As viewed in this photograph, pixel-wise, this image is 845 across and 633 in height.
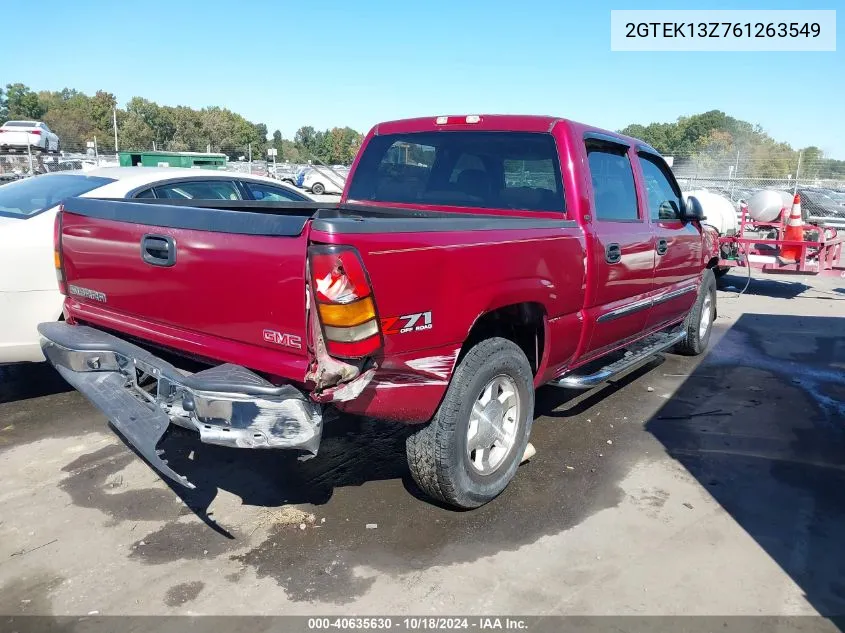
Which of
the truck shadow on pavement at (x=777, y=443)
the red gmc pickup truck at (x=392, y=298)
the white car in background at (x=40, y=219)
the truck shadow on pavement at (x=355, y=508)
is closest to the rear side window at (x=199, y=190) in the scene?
the white car in background at (x=40, y=219)

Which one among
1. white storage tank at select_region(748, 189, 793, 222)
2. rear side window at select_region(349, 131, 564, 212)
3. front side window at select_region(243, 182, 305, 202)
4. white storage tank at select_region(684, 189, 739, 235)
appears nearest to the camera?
rear side window at select_region(349, 131, 564, 212)

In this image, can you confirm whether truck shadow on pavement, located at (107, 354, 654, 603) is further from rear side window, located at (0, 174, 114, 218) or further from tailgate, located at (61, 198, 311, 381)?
rear side window, located at (0, 174, 114, 218)

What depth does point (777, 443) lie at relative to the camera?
4.51 metres

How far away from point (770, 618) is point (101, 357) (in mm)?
3249

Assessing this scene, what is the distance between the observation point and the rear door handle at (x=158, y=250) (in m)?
2.97

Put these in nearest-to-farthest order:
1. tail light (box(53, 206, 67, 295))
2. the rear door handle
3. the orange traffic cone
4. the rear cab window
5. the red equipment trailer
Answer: the rear door handle < tail light (box(53, 206, 67, 295)) < the rear cab window < the red equipment trailer < the orange traffic cone

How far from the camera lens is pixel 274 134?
116m

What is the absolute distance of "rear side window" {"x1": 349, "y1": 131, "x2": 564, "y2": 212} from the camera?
13.4 ft

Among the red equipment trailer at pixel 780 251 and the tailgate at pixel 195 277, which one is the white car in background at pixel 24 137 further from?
the tailgate at pixel 195 277

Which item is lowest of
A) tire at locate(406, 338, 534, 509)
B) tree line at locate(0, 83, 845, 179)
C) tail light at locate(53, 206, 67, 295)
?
tire at locate(406, 338, 534, 509)

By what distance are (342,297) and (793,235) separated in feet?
31.6

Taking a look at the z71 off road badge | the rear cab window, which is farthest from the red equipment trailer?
the z71 off road badge

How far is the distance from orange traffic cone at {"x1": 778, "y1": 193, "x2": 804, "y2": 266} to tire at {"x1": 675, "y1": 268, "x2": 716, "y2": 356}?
3838 millimetres

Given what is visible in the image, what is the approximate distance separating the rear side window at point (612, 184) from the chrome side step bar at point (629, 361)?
1002 millimetres
